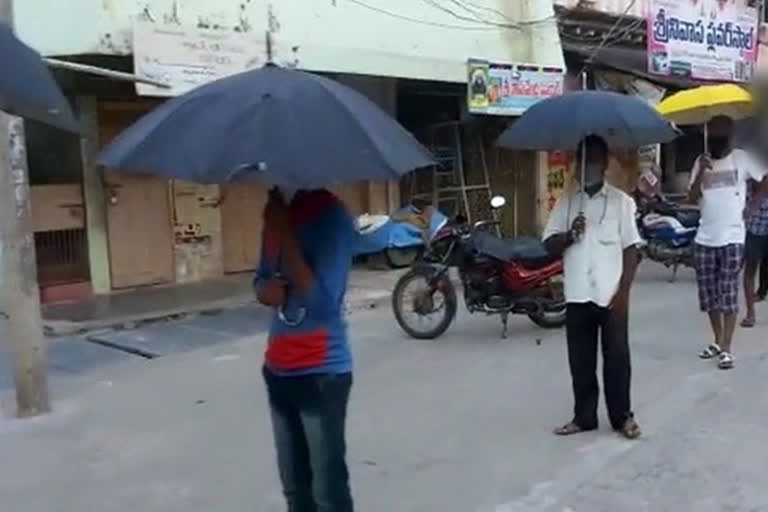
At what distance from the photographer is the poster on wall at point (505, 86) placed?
12.9 metres

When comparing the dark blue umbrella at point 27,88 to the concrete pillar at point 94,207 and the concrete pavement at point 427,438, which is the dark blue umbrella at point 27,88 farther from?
the concrete pillar at point 94,207

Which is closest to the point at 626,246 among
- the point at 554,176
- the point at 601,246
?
the point at 601,246

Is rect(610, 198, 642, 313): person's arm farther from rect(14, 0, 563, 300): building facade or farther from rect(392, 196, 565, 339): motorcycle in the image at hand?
rect(14, 0, 563, 300): building facade

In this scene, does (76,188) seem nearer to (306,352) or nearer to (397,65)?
(397,65)

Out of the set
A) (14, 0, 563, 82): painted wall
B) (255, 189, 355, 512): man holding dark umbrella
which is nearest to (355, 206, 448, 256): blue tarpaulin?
(14, 0, 563, 82): painted wall

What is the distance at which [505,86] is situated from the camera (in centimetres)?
1336

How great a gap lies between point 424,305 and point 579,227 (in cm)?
342

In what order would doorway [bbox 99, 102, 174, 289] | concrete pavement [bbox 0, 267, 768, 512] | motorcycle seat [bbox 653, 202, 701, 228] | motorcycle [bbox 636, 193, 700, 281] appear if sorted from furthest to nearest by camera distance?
motorcycle seat [bbox 653, 202, 701, 228], motorcycle [bbox 636, 193, 700, 281], doorway [bbox 99, 102, 174, 289], concrete pavement [bbox 0, 267, 768, 512]

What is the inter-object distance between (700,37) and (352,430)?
47.1ft

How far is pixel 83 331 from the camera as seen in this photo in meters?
9.04

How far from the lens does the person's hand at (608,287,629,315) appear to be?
5.42 meters

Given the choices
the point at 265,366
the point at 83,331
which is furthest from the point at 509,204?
the point at 265,366

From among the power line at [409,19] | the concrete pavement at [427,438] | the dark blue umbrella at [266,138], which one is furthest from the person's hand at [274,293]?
the power line at [409,19]

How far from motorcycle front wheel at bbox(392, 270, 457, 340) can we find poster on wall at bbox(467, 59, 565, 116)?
15.3ft
